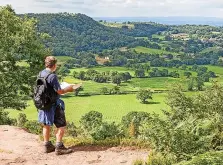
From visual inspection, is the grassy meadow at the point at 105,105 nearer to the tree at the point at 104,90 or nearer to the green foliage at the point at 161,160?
the tree at the point at 104,90

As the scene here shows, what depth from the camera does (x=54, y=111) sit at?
9906mm

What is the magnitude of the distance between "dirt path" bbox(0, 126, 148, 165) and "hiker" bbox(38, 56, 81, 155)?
0.81 ft

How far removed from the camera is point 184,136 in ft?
26.3

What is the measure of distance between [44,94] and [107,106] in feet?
262

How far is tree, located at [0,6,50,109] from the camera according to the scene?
21875 mm

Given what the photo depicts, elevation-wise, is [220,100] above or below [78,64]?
above

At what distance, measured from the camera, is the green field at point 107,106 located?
81938 millimetres

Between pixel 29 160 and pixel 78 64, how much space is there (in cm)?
16558

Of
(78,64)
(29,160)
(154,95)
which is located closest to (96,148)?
(29,160)

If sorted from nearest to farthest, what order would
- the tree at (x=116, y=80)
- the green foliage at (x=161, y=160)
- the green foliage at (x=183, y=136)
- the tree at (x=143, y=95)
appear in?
1. the green foliage at (x=161, y=160)
2. the green foliage at (x=183, y=136)
3. the tree at (x=143, y=95)
4. the tree at (x=116, y=80)

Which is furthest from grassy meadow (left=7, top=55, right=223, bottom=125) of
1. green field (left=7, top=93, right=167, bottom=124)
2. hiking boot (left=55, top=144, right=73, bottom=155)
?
hiking boot (left=55, top=144, right=73, bottom=155)

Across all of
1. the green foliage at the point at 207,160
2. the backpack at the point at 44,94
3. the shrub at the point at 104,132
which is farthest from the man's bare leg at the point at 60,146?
the green foliage at the point at 207,160

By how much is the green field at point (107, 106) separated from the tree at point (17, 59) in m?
53.8

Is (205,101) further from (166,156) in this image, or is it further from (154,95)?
(154,95)
